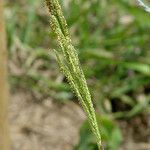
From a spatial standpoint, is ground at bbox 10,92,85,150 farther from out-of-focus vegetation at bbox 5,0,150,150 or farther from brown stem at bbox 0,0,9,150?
brown stem at bbox 0,0,9,150

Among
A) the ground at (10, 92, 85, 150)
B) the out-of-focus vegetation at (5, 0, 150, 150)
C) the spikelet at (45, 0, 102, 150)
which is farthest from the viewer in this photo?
the out-of-focus vegetation at (5, 0, 150, 150)

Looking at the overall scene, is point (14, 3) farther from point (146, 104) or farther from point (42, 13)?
point (146, 104)

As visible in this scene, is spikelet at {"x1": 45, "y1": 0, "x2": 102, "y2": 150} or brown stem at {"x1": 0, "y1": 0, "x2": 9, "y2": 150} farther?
brown stem at {"x1": 0, "y1": 0, "x2": 9, "y2": 150}

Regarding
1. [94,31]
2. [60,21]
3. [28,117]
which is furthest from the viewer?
[94,31]

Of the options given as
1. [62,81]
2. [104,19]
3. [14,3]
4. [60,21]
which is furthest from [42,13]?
[60,21]

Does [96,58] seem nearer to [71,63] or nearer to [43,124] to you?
[43,124]

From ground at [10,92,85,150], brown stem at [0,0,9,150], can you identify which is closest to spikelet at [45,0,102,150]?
brown stem at [0,0,9,150]

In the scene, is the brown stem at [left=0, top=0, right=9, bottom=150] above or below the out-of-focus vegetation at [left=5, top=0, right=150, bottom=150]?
above

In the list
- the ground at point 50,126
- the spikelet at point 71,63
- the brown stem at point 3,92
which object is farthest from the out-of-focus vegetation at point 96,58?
the spikelet at point 71,63

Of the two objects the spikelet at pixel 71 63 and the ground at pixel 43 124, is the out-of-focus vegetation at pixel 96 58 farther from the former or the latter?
the spikelet at pixel 71 63
